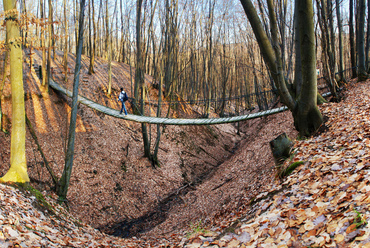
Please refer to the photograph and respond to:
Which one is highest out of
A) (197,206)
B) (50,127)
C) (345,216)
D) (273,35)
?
(273,35)

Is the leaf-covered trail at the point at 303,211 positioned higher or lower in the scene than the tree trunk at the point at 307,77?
lower

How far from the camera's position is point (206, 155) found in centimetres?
1026

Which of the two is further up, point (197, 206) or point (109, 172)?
point (109, 172)

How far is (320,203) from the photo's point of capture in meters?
2.15

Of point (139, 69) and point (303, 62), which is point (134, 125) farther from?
point (303, 62)

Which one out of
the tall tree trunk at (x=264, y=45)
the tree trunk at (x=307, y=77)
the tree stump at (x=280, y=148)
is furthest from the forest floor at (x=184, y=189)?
the tall tree trunk at (x=264, y=45)

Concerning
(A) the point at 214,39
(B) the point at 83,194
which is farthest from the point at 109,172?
(A) the point at 214,39

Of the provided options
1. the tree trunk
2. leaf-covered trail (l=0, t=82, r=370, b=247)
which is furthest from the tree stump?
the tree trunk

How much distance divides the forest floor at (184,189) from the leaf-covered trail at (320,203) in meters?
0.01

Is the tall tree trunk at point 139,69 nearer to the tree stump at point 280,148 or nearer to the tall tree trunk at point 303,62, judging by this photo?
the tall tree trunk at point 303,62

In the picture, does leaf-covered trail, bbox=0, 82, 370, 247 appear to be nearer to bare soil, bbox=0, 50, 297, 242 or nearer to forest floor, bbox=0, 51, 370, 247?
forest floor, bbox=0, 51, 370, 247

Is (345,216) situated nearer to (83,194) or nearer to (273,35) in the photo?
(273,35)

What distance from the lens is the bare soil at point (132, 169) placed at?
16.8 feet

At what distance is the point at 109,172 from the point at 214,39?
12.1 metres
